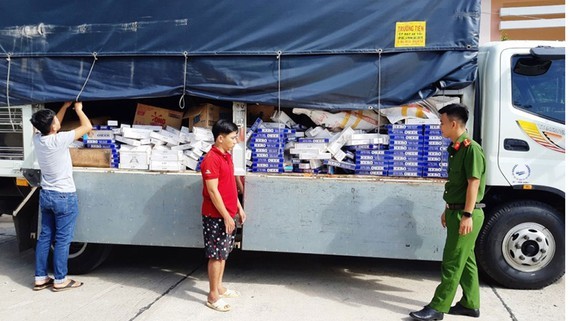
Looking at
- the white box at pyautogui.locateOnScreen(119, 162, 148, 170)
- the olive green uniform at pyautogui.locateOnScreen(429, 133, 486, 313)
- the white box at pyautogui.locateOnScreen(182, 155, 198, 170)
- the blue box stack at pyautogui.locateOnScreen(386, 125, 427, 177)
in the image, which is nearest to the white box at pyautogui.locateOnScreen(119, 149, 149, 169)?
the white box at pyautogui.locateOnScreen(119, 162, 148, 170)

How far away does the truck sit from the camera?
414 cm

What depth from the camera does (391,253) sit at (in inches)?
165

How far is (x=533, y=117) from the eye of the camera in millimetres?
4156

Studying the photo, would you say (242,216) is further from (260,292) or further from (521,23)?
(521,23)

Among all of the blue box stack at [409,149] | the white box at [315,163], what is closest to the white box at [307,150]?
the white box at [315,163]

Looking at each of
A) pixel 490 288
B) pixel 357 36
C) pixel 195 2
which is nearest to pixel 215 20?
pixel 195 2

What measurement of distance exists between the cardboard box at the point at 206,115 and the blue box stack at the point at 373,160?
4.69 ft

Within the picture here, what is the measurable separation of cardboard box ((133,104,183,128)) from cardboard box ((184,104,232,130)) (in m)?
0.19

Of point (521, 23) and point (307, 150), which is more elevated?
point (521, 23)

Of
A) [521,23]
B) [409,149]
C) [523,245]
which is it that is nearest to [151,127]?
[409,149]

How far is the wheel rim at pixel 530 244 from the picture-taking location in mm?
4219

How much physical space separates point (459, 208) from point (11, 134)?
4.40 meters

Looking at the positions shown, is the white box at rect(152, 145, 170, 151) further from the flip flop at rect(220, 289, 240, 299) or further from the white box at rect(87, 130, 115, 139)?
the flip flop at rect(220, 289, 240, 299)

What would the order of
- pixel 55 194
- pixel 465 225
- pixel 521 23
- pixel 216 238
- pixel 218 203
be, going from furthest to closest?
pixel 521 23, pixel 55 194, pixel 216 238, pixel 218 203, pixel 465 225
